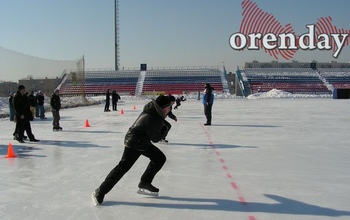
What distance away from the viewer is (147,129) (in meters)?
3.73

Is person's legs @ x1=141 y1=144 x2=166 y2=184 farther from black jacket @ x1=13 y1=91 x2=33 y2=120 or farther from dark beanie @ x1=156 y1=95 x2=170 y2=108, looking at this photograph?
black jacket @ x1=13 y1=91 x2=33 y2=120

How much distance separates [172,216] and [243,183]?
1550mm

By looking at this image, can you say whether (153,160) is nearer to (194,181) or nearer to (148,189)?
(148,189)

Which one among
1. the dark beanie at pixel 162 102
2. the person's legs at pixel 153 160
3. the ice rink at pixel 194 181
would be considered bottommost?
the ice rink at pixel 194 181

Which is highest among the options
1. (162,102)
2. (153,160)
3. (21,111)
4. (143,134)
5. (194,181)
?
(162,102)

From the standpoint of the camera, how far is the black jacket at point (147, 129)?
3.74 metres

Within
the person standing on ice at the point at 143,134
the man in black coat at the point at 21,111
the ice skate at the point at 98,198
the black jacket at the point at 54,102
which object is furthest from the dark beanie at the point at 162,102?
the black jacket at the point at 54,102

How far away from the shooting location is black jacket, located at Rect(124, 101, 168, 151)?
374cm

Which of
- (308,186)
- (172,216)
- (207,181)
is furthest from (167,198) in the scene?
(308,186)

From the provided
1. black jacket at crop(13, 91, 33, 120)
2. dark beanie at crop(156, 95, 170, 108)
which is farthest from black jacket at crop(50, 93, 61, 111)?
dark beanie at crop(156, 95, 170, 108)

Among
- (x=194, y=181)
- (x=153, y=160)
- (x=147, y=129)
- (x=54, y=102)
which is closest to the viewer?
(x=147, y=129)

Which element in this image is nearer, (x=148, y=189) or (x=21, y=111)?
(x=148, y=189)

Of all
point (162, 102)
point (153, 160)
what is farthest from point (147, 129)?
point (153, 160)

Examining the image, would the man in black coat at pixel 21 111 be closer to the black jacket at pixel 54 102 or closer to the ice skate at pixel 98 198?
the black jacket at pixel 54 102
